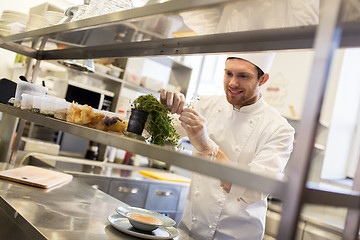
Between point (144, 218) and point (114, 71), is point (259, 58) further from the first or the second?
point (114, 71)

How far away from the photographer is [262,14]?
0.96 meters

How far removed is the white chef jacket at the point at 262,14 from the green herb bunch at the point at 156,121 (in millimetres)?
307

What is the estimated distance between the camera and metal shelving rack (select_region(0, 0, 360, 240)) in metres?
0.57

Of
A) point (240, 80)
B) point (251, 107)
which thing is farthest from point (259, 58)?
point (251, 107)

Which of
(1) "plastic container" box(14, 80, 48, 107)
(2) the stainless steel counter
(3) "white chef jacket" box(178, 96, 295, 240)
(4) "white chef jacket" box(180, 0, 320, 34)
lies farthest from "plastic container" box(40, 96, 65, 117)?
A: (3) "white chef jacket" box(178, 96, 295, 240)

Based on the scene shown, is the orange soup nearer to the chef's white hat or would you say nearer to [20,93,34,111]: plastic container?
[20,93,34,111]: plastic container

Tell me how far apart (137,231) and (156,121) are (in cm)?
49

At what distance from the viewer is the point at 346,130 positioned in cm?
487

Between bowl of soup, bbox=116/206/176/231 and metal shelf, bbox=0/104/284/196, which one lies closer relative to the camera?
metal shelf, bbox=0/104/284/196

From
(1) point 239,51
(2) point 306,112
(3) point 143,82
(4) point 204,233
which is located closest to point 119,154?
(3) point 143,82

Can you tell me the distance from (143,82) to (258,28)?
11.5 ft

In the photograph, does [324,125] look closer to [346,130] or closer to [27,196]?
[346,130]

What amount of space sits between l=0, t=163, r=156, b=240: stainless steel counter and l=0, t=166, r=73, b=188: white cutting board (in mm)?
38

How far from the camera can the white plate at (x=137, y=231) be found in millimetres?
1315
